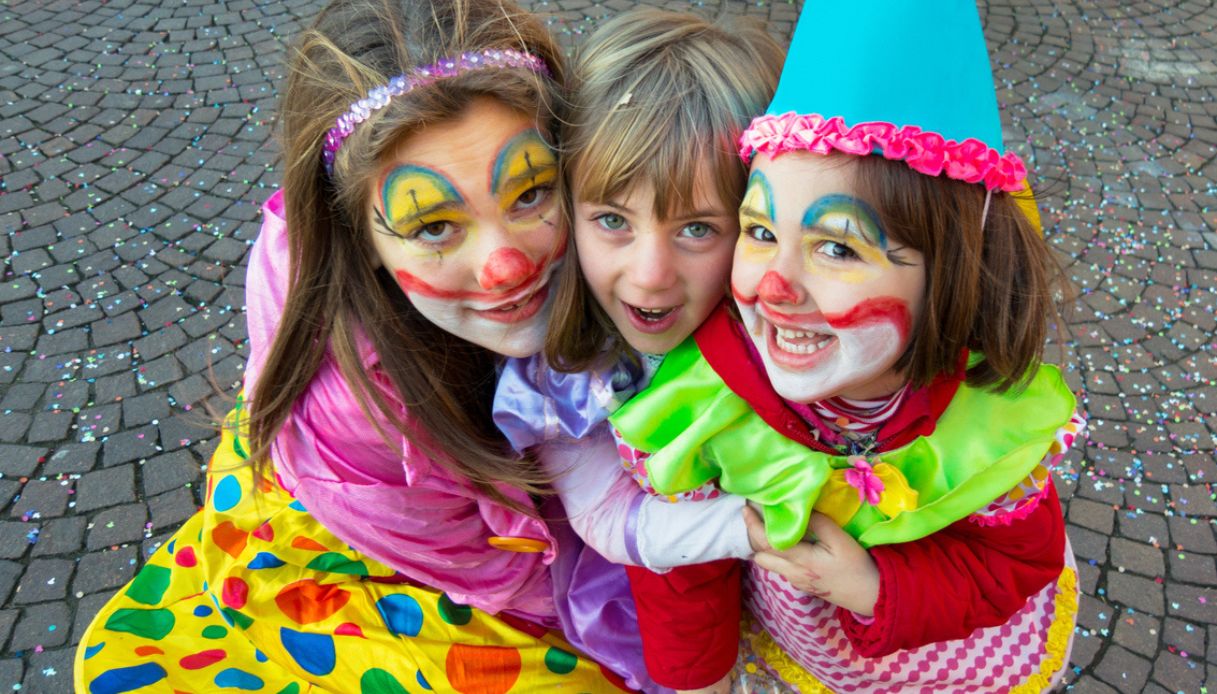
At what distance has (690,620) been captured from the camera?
1901 millimetres

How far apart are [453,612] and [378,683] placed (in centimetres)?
26

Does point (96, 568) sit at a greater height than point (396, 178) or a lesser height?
lesser

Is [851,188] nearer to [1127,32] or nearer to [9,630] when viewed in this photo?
[9,630]

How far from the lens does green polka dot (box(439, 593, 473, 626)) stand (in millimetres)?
2197

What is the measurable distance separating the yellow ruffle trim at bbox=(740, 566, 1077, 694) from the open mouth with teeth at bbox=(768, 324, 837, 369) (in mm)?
959

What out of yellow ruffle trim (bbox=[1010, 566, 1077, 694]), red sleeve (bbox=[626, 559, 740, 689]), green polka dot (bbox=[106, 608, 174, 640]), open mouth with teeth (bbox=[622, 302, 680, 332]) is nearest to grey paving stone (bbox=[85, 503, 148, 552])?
green polka dot (bbox=[106, 608, 174, 640])

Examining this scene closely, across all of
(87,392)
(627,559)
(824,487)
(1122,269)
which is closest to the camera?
(824,487)

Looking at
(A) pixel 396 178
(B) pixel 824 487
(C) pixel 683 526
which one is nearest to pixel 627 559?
(C) pixel 683 526

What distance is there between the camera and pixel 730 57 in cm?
163

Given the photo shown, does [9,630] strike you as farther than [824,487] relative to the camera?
Yes

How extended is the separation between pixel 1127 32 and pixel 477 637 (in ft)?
20.4

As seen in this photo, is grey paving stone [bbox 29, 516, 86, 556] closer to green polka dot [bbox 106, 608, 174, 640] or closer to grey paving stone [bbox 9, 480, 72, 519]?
grey paving stone [bbox 9, 480, 72, 519]

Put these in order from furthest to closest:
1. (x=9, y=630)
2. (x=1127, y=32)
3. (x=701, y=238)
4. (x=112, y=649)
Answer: (x=1127, y=32), (x=9, y=630), (x=112, y=649), (x=701, y=238)

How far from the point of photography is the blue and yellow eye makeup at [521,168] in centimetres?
163
